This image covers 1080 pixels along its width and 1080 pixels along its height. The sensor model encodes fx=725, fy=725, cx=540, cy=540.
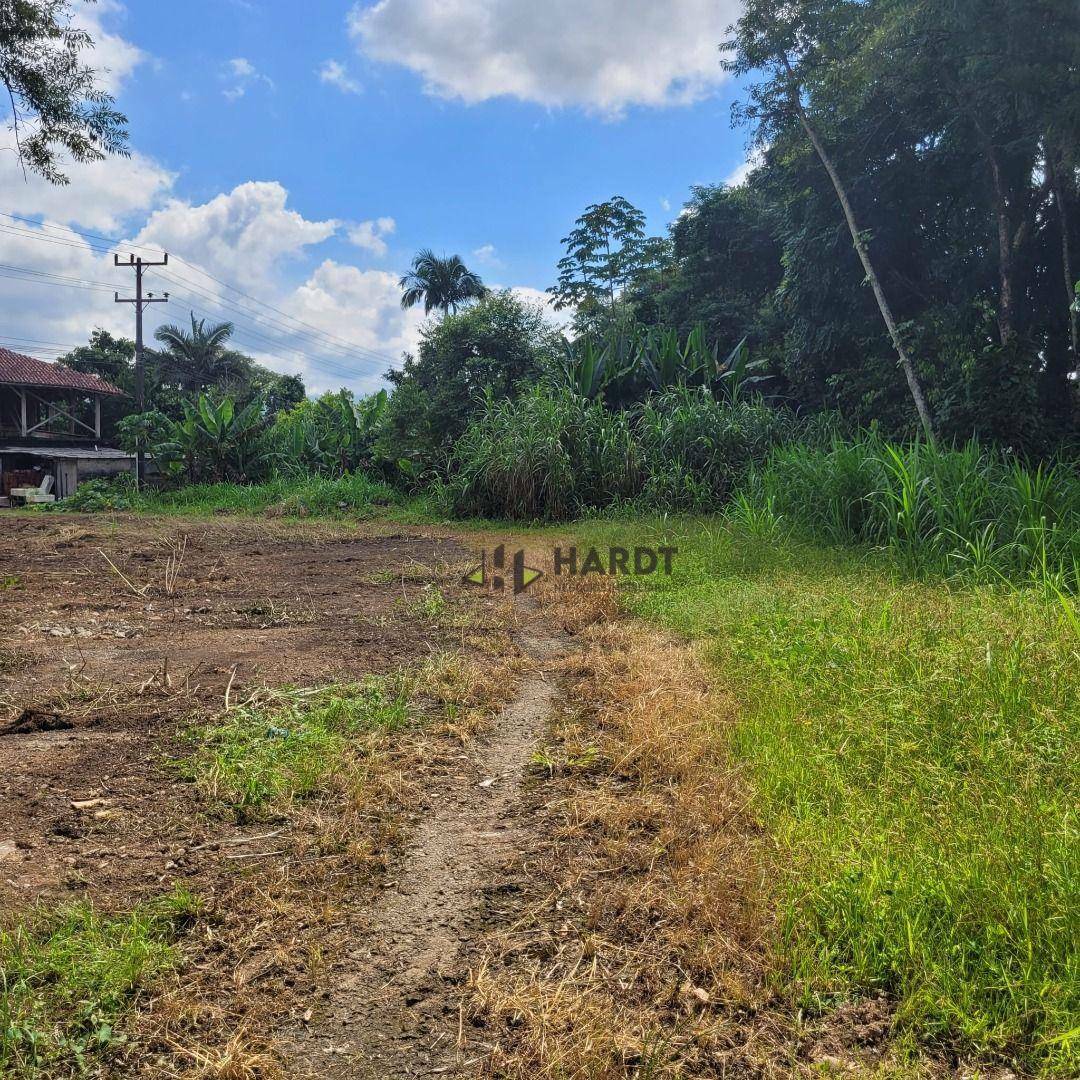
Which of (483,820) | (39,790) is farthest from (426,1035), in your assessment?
(39,790)

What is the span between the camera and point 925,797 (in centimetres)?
218

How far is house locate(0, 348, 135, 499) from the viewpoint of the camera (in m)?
20.7

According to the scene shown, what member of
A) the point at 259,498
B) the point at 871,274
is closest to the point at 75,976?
the point at 871,274

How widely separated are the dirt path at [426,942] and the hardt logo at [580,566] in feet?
11.0

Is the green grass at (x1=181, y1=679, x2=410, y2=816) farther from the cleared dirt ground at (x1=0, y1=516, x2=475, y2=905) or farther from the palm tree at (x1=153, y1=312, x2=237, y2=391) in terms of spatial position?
Result: the palm tree at (x1=153, y1=312, x2=237, y2=391)

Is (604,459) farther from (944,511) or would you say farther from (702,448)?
(944,511)

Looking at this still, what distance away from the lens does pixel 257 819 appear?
226 centimetres

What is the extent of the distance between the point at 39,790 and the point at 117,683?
1.06 metres

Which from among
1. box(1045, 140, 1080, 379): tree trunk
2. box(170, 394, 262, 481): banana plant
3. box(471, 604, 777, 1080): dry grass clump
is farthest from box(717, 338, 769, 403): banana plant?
box(170, 394, 262, 481): banana plant

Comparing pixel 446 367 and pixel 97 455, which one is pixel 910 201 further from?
pixel 97 455

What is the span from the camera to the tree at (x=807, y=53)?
1019 centimetres

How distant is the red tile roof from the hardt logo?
21.3 meters

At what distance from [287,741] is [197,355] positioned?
3750 centimetres

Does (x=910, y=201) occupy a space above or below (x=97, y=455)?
above
